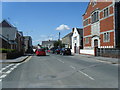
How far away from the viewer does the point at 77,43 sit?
61.4 meters

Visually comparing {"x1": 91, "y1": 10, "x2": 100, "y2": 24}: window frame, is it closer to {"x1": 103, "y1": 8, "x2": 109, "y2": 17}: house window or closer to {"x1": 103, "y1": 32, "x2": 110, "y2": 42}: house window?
{"x1": 103, "y1": 8, "x2": 109, "y2": 17}: house window

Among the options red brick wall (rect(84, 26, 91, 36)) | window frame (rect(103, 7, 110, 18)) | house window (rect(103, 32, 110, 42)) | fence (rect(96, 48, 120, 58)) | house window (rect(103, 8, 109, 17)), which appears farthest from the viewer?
red brick wall (rect(84, 26, 91, 36))

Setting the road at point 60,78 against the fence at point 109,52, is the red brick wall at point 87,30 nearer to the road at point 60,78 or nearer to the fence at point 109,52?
the fence at point 109,52

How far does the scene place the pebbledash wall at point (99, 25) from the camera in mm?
34562

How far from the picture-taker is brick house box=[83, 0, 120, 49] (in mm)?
33531

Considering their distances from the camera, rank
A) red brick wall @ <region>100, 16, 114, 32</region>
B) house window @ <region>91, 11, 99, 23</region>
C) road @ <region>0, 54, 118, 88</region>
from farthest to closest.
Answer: house window @ <region>91, 11, 99, 23</region> → red brick wall @ <region>100, 16, 114, 32</region> → road @ <region>0, 54, 118, 88</region>

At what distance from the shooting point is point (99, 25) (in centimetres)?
3978

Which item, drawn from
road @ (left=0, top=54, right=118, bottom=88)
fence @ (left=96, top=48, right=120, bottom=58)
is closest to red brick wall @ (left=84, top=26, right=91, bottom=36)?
fence @ (left=96, top=48, right=120, bottom=58)

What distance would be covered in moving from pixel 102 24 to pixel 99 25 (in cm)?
150

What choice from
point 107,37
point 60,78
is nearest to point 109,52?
point 107,37

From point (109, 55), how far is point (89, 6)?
808 inches

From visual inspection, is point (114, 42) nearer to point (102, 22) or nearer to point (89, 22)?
point (102, 22)

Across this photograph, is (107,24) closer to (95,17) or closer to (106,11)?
(106,11)

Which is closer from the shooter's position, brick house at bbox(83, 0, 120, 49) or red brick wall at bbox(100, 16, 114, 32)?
brick house at bbox(83, 0, 120, 49)
